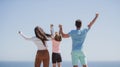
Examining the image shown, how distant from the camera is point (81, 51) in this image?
13359mm

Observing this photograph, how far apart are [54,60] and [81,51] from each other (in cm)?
174

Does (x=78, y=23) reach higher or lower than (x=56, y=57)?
higher

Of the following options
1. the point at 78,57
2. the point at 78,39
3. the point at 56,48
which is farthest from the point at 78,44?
the point at 56,48

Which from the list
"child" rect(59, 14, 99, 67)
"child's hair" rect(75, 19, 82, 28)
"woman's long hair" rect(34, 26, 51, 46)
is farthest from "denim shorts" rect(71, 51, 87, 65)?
"woman's long hair" rect(34, 26, 51, 46)

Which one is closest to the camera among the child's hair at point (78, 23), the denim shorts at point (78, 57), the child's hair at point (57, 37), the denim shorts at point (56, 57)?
the denim shorts at point (78, 57)

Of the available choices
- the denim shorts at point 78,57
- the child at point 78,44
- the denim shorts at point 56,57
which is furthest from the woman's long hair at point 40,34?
the denim shorts at point 78,57

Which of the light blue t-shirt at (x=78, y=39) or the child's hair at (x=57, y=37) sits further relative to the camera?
the child's hair at (x=57, y=37)

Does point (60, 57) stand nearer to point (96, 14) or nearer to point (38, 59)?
point (38, 59)

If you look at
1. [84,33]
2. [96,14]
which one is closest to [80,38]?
[84,33]

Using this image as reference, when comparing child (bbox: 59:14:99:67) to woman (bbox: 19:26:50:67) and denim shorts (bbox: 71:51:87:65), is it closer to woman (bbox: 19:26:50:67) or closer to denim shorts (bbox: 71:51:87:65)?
denim shorts (bbox: 71:51:87:65)

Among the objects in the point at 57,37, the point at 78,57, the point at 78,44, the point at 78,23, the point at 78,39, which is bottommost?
the point at 78,57

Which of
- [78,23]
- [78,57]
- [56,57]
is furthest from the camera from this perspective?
[56,57]

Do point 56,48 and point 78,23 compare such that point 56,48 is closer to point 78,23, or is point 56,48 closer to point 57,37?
point 57,37

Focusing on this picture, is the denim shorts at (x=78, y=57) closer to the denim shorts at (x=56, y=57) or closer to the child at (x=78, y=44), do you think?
the child at (x=78, y=44)
